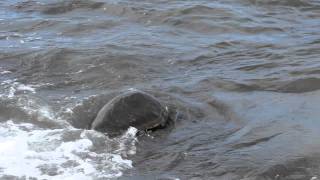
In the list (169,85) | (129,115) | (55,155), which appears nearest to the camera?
(55,155)

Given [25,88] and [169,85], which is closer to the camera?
[169,85]

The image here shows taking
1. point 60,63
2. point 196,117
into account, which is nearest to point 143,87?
point 196,117

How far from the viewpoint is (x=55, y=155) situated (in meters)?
6.16

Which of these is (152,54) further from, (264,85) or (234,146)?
(234,146)

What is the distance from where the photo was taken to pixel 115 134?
6.54m

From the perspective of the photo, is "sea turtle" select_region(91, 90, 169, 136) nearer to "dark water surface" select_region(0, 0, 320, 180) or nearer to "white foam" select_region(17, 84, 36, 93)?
"dark water surface" select_region(0, 0, 320, 180)

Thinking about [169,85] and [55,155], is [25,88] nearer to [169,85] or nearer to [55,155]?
[169,85]

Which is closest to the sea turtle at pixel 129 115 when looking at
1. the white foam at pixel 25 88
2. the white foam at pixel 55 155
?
the white foam at pixel 55 155

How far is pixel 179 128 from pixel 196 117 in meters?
0.35

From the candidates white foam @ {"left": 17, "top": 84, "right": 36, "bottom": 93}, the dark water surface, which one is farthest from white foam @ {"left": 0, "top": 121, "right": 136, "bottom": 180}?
white foam @ {"left": 17, "top": 84, "right": 36, "bottom": 93}

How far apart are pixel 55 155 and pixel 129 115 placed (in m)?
0.95

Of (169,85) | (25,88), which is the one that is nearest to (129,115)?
(169,85)

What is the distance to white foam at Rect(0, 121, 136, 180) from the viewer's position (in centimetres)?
577

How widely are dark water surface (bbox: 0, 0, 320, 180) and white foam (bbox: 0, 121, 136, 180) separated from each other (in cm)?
1
